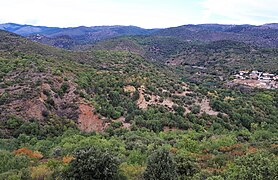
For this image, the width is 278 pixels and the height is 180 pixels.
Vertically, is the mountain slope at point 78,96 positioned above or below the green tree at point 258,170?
below

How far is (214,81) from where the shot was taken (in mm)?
90438

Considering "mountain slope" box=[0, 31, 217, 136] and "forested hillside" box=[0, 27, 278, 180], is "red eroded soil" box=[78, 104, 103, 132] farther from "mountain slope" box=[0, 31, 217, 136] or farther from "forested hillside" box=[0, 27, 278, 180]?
"forested hillside" box=[0, 27, 278, 180]

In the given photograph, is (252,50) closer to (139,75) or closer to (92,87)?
(139,75)

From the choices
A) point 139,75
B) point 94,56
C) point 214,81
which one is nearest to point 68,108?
point 139,75

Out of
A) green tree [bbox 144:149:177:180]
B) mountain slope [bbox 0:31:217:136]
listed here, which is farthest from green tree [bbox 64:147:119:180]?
mountain slope [bbox 0:31:217:136]

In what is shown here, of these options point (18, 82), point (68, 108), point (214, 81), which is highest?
point (18, 82)

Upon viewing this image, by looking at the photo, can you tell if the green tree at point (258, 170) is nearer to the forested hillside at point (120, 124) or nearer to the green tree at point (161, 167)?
the forested hillside at point (120, 124)

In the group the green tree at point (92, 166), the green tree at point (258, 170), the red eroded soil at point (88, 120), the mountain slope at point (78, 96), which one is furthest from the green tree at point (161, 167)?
the red eroded soil at point (88, 120)

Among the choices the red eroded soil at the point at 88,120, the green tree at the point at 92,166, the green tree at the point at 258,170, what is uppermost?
the green tree at the point at 258,170

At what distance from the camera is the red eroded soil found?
41.6 m

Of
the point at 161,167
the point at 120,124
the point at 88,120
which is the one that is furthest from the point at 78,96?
the point at 161,167

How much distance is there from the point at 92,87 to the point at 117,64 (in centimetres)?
2295

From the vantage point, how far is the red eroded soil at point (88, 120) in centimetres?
4164

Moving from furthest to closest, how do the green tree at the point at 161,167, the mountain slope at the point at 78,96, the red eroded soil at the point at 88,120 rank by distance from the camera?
the red eroded soil at the point at 88,120 < the mountain slope at the point at 78,96 < the green tree at the point at 161,167
